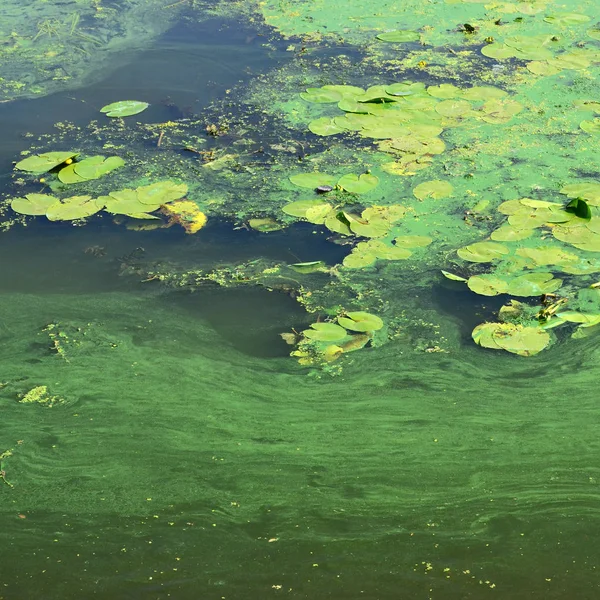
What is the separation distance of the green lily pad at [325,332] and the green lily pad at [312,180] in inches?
37.5

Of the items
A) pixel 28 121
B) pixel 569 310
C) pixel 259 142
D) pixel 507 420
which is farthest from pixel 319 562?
pixel 28 121

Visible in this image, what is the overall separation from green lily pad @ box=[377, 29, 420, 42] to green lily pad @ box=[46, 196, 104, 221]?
2.28m

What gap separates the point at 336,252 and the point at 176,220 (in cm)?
71

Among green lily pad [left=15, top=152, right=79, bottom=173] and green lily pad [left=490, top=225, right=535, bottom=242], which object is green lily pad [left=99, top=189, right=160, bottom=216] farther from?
green lily pad [left=490, top=225, right=535, bottom=242]

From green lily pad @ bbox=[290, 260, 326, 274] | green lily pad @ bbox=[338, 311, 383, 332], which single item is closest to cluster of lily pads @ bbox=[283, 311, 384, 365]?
green lily pad @ bbox=[338, 311, 383, 332]

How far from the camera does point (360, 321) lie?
9.14 ft

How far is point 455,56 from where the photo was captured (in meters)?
4.64

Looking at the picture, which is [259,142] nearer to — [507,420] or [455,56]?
[455,56]

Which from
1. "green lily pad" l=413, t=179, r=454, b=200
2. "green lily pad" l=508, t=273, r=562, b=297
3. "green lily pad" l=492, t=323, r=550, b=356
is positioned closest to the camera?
"green lily pad" l=492, t=323, r=550, b=356

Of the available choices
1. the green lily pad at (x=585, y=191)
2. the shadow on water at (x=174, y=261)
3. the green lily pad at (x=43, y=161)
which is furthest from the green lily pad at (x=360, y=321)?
the green lily pad at (x=43, y=161)

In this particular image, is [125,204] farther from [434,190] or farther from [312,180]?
[434,190]

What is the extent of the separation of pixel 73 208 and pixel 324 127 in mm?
1289

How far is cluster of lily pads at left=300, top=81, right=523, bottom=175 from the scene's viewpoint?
12.4 ft

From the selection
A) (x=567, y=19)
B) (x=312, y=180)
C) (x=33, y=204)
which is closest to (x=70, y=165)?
(x=33, y=204)
